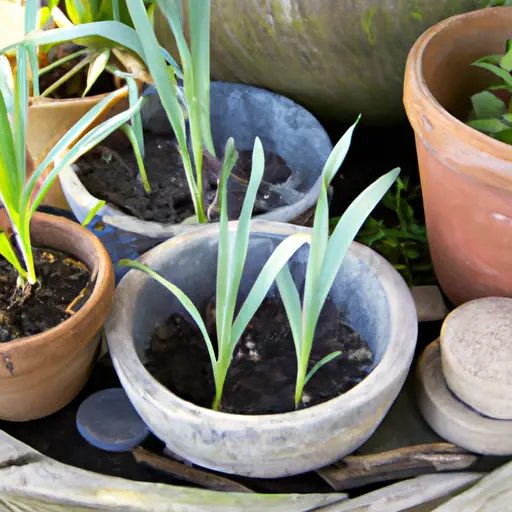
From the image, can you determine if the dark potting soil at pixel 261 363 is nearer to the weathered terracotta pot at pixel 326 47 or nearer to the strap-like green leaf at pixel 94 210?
the strap-like green leaf at pixel 94 210

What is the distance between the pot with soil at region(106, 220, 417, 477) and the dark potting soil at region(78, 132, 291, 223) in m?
0.13

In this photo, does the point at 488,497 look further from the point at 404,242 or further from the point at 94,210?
the point at 94,210

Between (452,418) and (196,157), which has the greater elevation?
(196,157)

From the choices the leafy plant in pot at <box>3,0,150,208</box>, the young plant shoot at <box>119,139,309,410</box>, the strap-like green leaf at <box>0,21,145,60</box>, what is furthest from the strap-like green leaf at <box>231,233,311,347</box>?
the leafy plant in pot at <box>3,0,150,208</box>

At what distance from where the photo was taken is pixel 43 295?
0.59 metres

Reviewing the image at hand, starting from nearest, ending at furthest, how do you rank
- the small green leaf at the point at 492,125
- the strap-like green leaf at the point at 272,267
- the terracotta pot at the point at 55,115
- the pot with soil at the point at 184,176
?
1. the strap-like green leaf at the point at 272,267
2. the small green leaf at the point at 492,125
3. the pot with soil at the point at 184,176
4. the terracotta pot at the point at 55,115

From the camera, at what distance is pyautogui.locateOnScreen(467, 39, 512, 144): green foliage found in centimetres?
55

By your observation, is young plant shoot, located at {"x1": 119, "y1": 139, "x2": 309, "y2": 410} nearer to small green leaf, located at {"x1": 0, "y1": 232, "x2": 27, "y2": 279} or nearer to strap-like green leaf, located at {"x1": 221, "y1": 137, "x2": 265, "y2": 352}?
strap-like green leaf, located at {"x1": 221, "y1": 137, "x2": 265, "y2": 352}

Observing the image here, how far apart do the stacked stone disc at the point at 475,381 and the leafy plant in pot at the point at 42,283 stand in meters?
0.31

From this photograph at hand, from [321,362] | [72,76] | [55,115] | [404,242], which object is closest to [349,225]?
[321,362]

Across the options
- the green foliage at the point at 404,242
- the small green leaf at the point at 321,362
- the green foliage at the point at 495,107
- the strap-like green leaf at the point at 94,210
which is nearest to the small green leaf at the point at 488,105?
the green foliage at the point at 495,107

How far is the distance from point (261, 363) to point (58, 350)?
188 mm

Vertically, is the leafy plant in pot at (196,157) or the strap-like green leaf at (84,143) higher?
the strap-like green leaf at (84,143)

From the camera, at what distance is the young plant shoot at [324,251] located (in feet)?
1.50
